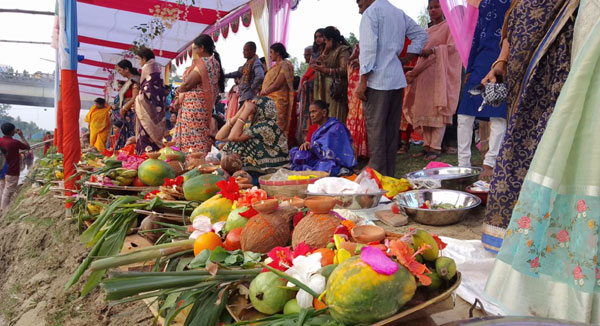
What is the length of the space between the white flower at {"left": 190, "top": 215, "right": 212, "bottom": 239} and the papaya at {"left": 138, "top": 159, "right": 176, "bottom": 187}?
3.97 ft

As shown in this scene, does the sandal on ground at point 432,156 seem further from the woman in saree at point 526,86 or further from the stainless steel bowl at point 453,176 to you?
the woman in saree at point 526,86

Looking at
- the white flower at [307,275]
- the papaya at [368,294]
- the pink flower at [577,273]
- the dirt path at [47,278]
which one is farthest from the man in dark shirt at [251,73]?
the papaya at [368,294]

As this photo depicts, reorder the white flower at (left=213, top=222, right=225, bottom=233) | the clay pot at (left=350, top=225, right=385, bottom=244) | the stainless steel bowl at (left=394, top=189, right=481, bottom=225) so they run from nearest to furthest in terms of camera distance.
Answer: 1. the clay pot at (left=350, top=225, right=385, bottom=244)
2. the white flower at (left=213, top=222, right=225, bottom=233)
3. the stainless steel bowl at (left=394, top=189, right=481, bottom=225)

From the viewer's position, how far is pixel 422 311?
3.10ft

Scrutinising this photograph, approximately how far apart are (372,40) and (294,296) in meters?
3.13

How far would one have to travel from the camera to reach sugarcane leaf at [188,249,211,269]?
4.32ft

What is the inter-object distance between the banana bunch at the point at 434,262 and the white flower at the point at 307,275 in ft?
0.87

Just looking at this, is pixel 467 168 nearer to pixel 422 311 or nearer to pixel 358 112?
pixel 358 112

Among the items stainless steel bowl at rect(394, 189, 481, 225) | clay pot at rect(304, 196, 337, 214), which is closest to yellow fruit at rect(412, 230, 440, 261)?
clay pot at rect(304, 196, 337, 214)

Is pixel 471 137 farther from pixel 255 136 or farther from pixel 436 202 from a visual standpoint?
pixel 255 136

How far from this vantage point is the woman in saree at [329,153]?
13.9 feet

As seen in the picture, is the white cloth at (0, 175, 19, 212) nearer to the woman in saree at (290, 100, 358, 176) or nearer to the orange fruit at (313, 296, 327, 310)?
the woman in saree at (290, 100, 358, 176)

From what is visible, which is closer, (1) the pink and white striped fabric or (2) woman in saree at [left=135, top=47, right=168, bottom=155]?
(1) the pink and white striped fabric

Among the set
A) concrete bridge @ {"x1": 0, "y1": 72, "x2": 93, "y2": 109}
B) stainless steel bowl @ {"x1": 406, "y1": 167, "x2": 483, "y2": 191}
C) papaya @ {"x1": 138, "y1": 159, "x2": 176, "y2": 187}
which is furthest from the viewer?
concrete bridge @ {"x1": 0, "y1": 72, "x2": 93, "y2": 109}
